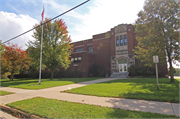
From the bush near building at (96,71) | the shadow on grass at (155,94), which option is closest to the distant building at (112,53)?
the bush near building at (96,71)

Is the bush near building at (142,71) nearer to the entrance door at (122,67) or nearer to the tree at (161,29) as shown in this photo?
the entrance door at (122,67)

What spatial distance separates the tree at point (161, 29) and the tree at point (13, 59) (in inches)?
834

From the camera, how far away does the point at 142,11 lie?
41.6ft

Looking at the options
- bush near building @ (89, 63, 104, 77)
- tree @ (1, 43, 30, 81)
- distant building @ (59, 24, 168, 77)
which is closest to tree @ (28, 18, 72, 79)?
tree @ (1, 43, 30, 81)

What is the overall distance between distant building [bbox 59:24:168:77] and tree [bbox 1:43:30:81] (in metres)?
10.2

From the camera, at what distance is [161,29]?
10922mm

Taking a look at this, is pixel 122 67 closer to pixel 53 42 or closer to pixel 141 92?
pixel 53 42

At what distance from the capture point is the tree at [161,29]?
1062 cm

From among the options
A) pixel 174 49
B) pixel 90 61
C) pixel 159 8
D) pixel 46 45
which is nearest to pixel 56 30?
pixel 46 45

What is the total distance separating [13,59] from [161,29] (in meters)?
24.1

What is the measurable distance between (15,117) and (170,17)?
1414 centimetres

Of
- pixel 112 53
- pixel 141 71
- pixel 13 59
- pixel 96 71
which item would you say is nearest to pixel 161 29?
pixel 141 71

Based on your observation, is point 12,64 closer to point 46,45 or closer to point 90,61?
point 46,45

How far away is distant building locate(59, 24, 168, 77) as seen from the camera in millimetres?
27797
